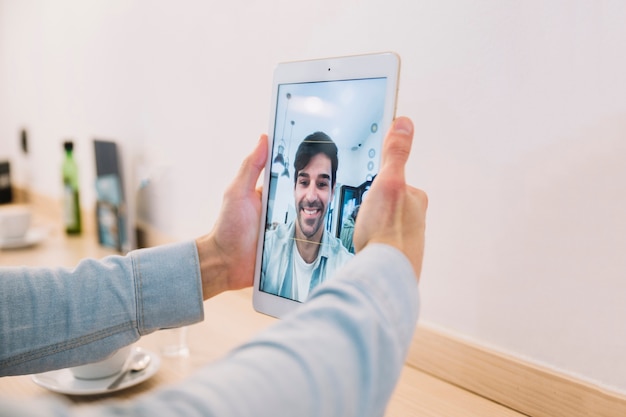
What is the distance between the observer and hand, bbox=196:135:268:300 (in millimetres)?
641

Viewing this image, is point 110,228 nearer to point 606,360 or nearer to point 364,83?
point 364,83

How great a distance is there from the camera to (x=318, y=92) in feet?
2.03

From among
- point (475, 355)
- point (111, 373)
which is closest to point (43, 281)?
point (111, 373)

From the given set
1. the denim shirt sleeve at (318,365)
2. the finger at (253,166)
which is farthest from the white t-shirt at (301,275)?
the denim shirt sleeve at (318,365)

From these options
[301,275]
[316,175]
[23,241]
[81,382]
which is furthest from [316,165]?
[23,241]

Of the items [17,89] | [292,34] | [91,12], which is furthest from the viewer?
[17,89]

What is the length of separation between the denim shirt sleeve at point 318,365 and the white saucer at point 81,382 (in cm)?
36

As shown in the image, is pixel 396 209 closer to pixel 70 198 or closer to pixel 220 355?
pixel 220 355

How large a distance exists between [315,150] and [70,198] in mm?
1159

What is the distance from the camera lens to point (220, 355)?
751 millimetres

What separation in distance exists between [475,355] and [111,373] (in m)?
0.45

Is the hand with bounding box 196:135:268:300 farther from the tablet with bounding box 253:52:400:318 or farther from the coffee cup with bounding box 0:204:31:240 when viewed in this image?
the coffee cup with bounding box 0:204:31:240

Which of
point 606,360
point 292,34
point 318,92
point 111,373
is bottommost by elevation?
point 111,373

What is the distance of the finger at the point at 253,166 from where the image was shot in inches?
26.0
